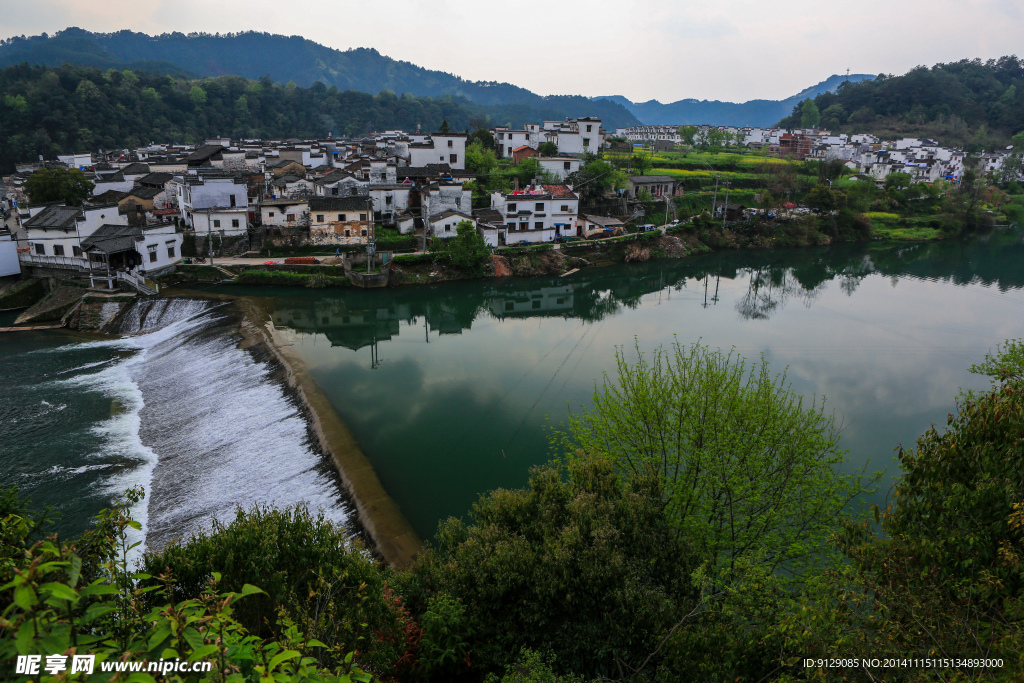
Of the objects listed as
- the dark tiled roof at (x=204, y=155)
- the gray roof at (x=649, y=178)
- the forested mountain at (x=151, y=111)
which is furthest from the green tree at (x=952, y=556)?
the forested mountain at (x=151, y=111)

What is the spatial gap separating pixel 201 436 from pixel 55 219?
18.9 meters

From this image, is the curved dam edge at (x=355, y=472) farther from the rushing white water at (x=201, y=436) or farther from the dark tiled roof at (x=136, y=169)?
the dark tiled roof at (x=136, y=169)

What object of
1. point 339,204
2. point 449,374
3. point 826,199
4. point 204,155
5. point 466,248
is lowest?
point 449,374

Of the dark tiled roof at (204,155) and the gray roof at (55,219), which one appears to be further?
the dark tiled roof at (204,155)

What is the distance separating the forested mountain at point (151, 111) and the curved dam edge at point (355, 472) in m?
48.8

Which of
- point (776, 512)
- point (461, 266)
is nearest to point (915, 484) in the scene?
point (776, 512)

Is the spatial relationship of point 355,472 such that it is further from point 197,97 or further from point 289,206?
point 197,97

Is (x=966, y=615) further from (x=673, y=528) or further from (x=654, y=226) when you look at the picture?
(x=654, y=226)

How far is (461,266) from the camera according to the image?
30547 mm

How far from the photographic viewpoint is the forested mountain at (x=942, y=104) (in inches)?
3376

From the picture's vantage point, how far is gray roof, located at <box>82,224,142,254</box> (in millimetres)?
23891

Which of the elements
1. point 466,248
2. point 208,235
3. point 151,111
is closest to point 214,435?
point 466,248

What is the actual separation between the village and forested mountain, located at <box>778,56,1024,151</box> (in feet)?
220

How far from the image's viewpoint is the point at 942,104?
90250 mm
